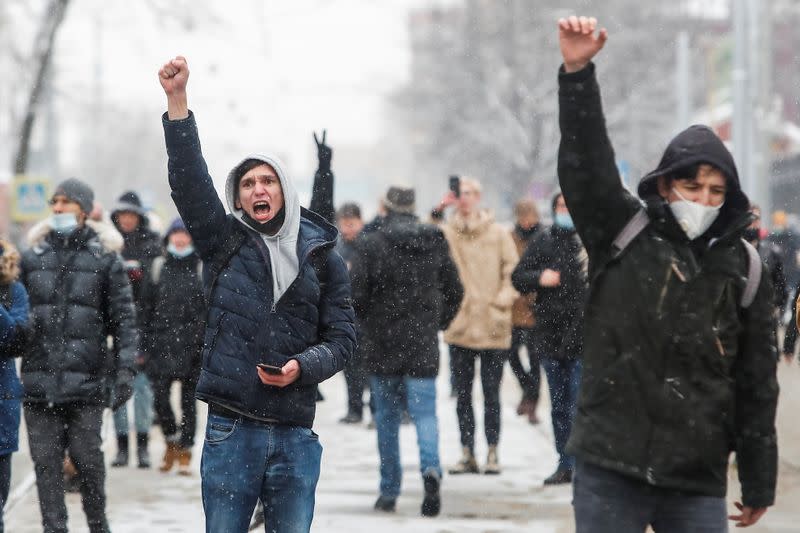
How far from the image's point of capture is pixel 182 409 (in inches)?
391

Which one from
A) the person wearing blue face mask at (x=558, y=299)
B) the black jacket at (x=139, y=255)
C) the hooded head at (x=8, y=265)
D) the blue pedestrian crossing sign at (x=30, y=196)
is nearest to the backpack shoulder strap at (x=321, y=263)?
the hooded head at (x=8, y=265)

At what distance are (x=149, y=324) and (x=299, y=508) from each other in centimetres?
574

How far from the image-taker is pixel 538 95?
50594 mm

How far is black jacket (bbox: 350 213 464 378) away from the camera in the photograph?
8.39 metres

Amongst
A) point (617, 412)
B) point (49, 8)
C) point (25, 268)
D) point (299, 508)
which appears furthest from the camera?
point (49, 8)

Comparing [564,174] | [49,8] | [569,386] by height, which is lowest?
[569,386]

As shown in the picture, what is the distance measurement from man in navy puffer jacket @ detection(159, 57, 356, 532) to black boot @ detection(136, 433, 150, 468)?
564 cm

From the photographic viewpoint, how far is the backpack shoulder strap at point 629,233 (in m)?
3.84

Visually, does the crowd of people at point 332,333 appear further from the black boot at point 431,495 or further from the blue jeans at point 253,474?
the black boot at point 431,495

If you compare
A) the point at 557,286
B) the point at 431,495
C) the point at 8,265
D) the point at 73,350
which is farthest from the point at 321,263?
the point at 557,286

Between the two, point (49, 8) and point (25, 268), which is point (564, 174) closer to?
point (25, 268)

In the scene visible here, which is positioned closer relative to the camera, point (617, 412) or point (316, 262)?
point (617, 412)

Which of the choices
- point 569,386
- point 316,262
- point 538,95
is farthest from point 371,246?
point 538,95

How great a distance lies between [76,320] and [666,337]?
3.79 m
